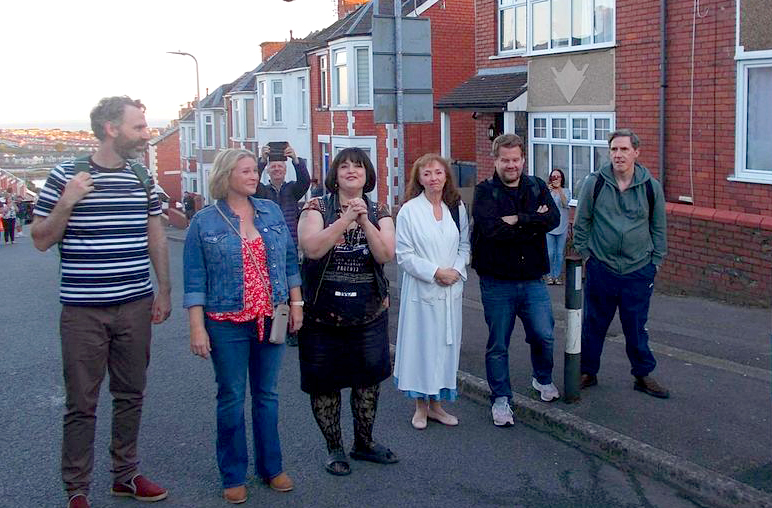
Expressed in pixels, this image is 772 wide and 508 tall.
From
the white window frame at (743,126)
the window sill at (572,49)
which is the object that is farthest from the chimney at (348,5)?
the white window frame at (743,126)

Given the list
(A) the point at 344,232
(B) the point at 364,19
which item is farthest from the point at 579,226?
(B) the point at 364,19

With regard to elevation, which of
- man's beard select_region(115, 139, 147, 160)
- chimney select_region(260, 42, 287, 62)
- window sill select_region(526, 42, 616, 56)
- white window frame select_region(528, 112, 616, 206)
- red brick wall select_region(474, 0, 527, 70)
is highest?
chimney select_region(260, 42, 287, 62)

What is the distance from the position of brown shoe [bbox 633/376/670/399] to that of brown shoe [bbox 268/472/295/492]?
116 inches

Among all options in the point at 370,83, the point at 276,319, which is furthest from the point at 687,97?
the point at 370,83

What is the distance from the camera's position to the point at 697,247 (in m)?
11.3

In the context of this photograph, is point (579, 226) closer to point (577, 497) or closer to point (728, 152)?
point (577, 497)

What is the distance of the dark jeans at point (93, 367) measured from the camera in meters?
4.49

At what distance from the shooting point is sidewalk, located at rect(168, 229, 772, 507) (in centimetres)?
500

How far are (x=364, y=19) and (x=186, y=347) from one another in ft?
68.8

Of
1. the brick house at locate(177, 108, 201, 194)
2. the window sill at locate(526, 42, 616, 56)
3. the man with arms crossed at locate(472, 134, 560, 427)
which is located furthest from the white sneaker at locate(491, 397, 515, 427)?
the brick house at locate(177, 108, 201, 194)

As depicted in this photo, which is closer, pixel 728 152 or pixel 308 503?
pixel 308 503

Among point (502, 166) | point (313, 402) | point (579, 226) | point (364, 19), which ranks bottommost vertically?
point (313, 402)

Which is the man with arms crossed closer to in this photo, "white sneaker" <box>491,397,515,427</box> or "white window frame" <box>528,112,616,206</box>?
"white sneaker" <box>491,397,515,427</box>

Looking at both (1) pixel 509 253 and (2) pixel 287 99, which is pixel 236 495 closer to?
(1) pixel 509 253
